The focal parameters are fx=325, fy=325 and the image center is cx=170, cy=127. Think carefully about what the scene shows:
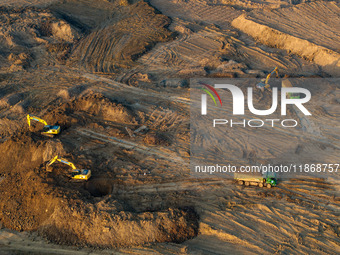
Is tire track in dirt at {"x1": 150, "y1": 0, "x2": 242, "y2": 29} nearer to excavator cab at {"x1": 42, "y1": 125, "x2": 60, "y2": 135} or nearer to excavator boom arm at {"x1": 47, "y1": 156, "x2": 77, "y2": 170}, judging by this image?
excavator cab at {"x1": 42, "y1": 125, "x2": 60, "y2": 135}

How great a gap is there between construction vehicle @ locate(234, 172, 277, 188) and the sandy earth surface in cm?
32

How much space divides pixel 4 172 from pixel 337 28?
27.8m

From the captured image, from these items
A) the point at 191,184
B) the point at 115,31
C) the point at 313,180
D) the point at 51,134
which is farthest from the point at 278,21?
the point at 51,134

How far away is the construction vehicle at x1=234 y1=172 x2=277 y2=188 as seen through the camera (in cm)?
1599

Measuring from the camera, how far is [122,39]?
29156mm

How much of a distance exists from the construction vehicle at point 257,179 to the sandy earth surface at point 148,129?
32cm

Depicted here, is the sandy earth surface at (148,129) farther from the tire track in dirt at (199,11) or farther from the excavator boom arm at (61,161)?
the excavator boom arm at (61,161)

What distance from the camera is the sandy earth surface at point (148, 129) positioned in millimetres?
13807

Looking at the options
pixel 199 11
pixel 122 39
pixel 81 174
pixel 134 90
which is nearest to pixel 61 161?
pixel 81 174

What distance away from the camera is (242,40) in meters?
29.0

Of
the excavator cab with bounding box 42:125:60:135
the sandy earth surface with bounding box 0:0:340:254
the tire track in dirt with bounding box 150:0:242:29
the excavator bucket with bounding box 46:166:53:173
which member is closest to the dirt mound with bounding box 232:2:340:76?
the sandy earth surface with bounding box 0:0:340:254

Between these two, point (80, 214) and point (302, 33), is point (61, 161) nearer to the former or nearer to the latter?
point (80, 214)

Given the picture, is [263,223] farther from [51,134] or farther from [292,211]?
[51,134]

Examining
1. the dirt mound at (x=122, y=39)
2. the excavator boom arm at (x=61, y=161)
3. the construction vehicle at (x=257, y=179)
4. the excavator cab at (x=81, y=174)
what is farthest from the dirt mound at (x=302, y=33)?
the excavator boom arm at (x=61, y=161)
